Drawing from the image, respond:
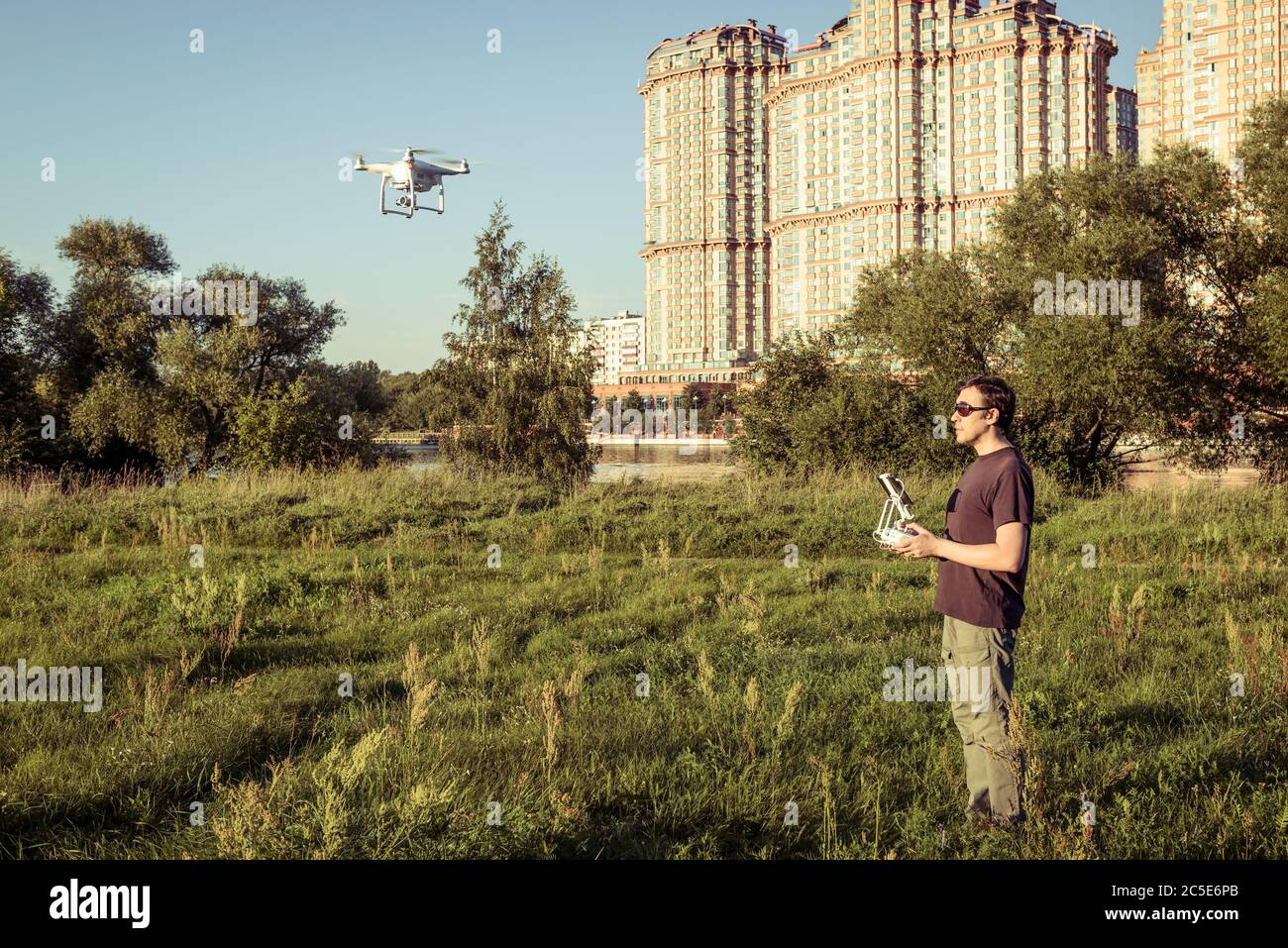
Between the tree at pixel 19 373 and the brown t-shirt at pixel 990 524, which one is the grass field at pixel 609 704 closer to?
the brown t-shirt at pixel 990 524

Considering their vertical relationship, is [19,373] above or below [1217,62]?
below

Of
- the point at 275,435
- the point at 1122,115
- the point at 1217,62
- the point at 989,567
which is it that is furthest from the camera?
the point at 1122,115

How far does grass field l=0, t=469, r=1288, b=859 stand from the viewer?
4855 mm

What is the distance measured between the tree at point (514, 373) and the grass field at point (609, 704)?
49.6ft

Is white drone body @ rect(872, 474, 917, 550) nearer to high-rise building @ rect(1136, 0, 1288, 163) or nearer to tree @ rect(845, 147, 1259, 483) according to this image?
tree @ rect(845, 147, 1259, 483)

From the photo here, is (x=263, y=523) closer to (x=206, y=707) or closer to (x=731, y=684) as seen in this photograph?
(x=206, y=707)

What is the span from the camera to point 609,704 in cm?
707

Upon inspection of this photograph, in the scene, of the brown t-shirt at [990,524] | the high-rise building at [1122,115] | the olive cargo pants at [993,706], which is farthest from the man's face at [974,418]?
the high-rise building at [1122,115]

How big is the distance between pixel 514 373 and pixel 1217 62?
126m

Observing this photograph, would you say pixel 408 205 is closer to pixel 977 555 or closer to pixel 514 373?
pixel 514 373

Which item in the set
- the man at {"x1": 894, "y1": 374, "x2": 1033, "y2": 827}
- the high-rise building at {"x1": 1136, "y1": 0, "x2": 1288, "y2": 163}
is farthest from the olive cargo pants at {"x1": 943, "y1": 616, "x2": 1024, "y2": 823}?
the high-rise building at {"x1": 1136, "y1": 0, "x2": 1288, "y2": 163}

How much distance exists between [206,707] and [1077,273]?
2368 cm

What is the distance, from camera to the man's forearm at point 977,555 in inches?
176

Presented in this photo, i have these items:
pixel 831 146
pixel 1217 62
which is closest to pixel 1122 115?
pixel 1217 62
